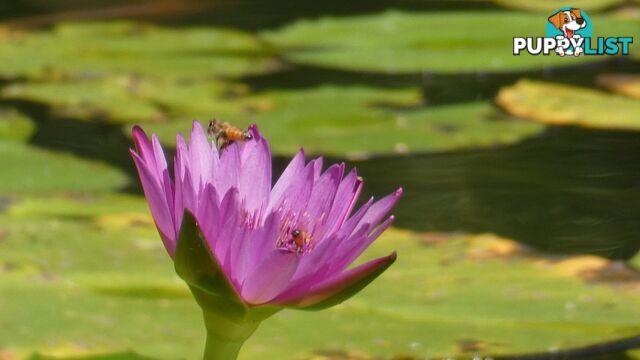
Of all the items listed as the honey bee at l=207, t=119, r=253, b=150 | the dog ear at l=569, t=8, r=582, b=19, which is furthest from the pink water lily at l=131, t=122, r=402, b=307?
the dog ear at l=569, t=8, r=582, b=19

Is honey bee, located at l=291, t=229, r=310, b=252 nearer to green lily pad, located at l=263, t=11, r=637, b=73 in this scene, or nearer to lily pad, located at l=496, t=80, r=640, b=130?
lily pad, located at l=496, t=80, r=640, b=130

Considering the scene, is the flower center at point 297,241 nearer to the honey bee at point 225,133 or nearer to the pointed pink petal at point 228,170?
the pointed pink petal at point 228,170

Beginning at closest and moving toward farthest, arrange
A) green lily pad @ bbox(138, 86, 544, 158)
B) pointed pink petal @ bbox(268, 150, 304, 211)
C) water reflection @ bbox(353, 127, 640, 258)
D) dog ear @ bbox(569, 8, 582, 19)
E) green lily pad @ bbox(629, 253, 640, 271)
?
pointed pink petal @ bbox(268, 150, 304, 211) < green lily pad @ bbox(629, 253, 640, 271) < water reflection @ bbox(353, 127, 640, 258) < green lily pad @ bbox(138, 86, 544, 158) < dog ear @ bbox(569, 8, 582, 19)

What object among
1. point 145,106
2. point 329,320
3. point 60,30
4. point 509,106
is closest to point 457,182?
point 509,106

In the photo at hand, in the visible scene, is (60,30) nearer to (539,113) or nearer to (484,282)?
(539,113)

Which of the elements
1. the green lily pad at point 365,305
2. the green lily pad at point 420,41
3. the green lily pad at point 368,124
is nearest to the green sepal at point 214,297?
the green lily pad at point 365,305

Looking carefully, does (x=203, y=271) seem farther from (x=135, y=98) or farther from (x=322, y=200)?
(x=135, y=98)
